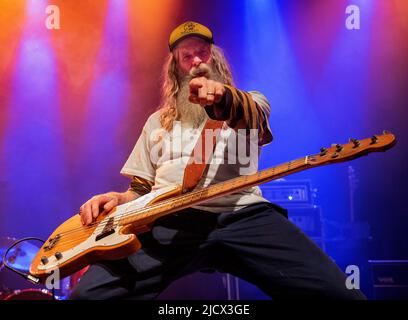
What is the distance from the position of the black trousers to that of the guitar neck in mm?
151

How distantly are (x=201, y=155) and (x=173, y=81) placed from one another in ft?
2.88

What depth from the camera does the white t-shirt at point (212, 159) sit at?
240cm

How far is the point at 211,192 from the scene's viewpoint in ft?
7.22

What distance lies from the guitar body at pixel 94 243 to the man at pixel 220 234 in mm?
82

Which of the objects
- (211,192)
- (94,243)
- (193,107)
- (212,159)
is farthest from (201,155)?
(94,243)

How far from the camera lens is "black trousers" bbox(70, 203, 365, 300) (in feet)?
6.86

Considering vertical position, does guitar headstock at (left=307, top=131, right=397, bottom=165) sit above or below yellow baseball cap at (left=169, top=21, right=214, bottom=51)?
below

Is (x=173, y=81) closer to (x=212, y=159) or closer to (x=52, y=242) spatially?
(x=212, y=159)

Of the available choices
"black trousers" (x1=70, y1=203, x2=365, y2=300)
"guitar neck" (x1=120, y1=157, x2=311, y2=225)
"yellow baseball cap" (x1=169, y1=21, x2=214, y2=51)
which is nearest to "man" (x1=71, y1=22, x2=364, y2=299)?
"black trousers" (x1=70, y1=203, x2=365, y2=300)

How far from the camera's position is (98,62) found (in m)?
4.26

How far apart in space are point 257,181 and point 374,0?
250 cm

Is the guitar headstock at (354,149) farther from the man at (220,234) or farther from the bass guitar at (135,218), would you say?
the man at (220,234)

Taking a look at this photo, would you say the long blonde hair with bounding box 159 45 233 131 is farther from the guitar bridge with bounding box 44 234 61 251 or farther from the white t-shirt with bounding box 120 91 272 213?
the guitar bridge with bounding box 44 234 61 251
